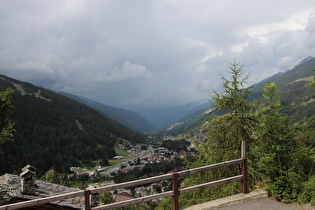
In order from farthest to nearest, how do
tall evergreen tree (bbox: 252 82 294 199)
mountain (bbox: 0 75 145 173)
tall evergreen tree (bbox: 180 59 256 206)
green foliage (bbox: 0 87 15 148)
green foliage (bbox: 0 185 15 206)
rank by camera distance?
1. mountain (bbox: 0 75 145 173)
2. tall evergreen tree (bbox: 180 59 256 206)
3. tall evergreen tree (bbox: 252 82 294 199)
4. green foliage (bbox: 0 87 15 148)
5. green foliage (bbox: 0 185 15 206)

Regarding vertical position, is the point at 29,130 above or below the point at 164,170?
above

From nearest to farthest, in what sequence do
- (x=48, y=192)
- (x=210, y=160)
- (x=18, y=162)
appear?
(x=210, y=160) → (x=48, y=192) → (x=18, y=162)

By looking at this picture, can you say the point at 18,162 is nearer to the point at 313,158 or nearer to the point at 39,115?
the point at 39,115

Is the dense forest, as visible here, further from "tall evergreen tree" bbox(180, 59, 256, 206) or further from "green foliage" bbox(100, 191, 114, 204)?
"green foliage" bbox(100, 191, 114, 204)

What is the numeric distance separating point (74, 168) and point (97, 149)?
3761 cm

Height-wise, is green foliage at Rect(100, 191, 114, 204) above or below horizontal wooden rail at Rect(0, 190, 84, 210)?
below

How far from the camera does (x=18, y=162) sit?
388 feet

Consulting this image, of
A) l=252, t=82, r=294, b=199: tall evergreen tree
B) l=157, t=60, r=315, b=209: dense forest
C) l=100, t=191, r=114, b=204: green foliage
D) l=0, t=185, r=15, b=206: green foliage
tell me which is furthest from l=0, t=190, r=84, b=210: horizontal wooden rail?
l=100, t=191, r=114, b=204: green foliage

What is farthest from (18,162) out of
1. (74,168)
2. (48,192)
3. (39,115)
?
(48,192)

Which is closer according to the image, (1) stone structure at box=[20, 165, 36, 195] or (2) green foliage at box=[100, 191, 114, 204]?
(1) stone structure at box=[20, 165, 36, 195]

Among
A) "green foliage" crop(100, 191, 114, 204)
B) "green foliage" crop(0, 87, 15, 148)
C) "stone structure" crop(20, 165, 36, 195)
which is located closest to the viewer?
"green foliage" crop(0, 87, 15, 148)

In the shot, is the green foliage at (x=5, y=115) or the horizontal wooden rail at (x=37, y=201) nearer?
the horizontal wooden rail at (x=37, y=201)

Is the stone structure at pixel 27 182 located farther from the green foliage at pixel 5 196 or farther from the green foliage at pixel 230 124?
the green foliage at pixel 230 124

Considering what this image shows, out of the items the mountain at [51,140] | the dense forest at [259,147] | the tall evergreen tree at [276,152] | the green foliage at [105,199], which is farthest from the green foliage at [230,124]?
the mountain at [51,140]
